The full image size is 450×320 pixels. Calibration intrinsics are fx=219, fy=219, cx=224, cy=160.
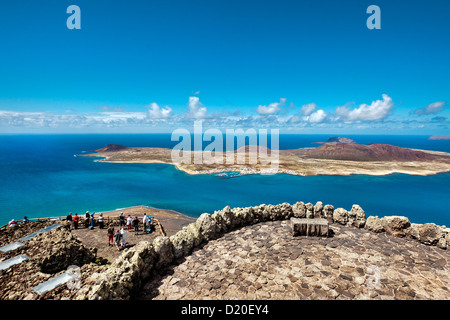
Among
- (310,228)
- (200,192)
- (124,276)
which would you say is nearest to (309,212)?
(310,228)

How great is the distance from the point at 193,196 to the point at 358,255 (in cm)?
4188

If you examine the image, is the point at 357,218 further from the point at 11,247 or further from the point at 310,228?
the point at 11,247

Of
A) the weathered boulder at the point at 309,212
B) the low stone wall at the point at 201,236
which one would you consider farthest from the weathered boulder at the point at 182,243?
the weathered boulder at the point at 309,212

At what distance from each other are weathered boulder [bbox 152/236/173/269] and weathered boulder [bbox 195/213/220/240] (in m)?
2.50

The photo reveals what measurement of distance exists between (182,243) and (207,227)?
2.07 m

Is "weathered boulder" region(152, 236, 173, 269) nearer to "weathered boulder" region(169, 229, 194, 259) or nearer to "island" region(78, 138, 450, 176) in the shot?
"weathered boulder" region(169, 229, 194, 259)

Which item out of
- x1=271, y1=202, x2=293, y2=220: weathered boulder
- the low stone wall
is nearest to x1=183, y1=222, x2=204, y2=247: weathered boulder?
the low stone wall

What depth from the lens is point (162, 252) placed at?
391 inches

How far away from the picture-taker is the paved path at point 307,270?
336 inches

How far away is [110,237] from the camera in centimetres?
1688

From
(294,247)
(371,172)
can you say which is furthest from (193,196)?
(371,172)

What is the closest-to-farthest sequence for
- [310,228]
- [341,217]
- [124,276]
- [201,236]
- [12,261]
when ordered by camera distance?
[124,276], [12,261], [201,236], [310,228], [341,217]
